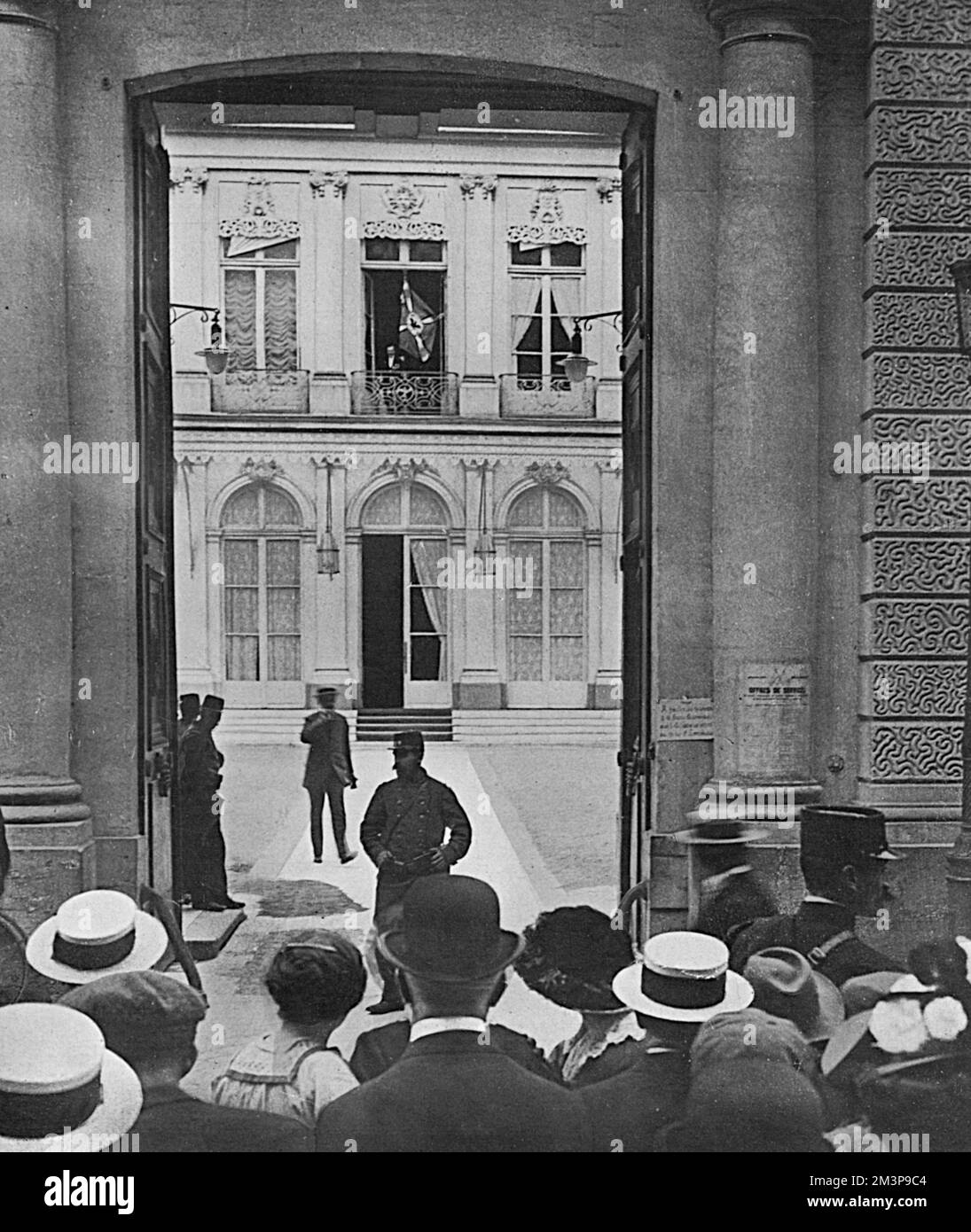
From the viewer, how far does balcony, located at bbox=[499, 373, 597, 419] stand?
6969 millimetres

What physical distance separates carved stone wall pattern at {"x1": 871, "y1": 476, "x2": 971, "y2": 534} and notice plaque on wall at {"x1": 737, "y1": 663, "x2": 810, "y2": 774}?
0.77 m

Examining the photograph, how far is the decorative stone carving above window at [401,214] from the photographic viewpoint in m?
6.82

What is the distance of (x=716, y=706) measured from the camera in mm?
6777

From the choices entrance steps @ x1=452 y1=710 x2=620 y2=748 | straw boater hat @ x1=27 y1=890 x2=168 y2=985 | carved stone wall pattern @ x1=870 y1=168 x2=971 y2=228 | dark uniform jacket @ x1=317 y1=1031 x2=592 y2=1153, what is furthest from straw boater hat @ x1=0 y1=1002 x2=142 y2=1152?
carved stone wall pattern @ x1=870 y1=168 x2=971 y2=228

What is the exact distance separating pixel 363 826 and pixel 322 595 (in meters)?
1.04

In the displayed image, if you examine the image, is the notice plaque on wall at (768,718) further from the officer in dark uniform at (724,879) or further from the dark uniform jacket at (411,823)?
the dark uniform jacket at (411,823)

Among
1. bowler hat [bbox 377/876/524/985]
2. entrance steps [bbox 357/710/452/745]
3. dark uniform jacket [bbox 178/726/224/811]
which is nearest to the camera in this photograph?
bowler hat [bbox 377/876/524/985]

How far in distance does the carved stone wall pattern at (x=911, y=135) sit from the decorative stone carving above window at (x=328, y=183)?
2327 mm

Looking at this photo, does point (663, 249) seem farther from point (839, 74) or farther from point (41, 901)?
point (41, 901)

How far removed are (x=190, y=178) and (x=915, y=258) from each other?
325 centimetres

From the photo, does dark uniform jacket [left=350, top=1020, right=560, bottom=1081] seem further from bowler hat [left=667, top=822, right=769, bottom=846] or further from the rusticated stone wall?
the rusticated stone wall

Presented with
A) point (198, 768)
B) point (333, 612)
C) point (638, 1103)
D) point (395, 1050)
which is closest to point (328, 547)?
point (333, 612)

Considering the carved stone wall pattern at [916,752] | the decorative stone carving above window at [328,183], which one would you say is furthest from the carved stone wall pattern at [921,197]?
the decorative stone carving above window at [328,183]
